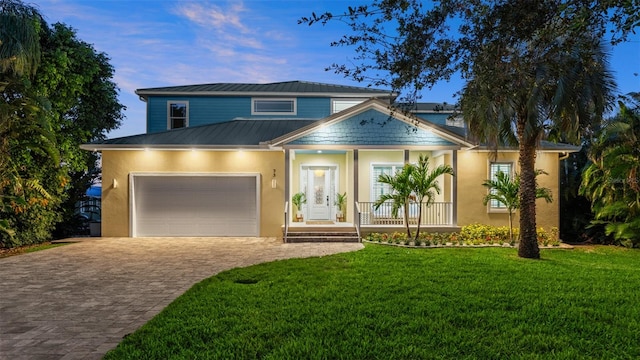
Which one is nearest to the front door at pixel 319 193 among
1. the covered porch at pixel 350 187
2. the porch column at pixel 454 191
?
the covered porch at pixel 350 187

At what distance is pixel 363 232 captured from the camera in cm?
1362

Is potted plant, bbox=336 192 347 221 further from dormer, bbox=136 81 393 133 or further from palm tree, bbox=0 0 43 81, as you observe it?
palm tree, bbox=0 0 43 81

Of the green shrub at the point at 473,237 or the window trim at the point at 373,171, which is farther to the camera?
the window trim at the point at 373,171

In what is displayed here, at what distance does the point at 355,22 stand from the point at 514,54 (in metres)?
1.92

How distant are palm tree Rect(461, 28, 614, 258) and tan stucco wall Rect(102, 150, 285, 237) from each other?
24.4 feet

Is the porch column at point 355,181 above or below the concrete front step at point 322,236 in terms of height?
above

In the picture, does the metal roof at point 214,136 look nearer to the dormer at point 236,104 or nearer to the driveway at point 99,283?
the dormer at point 236,104

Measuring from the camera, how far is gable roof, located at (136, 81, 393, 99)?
718 inches

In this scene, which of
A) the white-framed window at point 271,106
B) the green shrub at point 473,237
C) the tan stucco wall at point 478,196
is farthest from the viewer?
the white-framed window at point 271,106

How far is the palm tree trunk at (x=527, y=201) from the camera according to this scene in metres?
9.62

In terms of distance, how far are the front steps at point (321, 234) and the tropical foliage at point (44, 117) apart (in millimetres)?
8112

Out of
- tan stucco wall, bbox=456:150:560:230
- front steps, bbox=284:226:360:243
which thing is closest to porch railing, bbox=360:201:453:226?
tan stucco wall, bbox=456:150:560:230

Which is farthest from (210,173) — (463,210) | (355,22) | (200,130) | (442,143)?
(355,22)

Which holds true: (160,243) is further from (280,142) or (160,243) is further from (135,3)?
(135,3)
